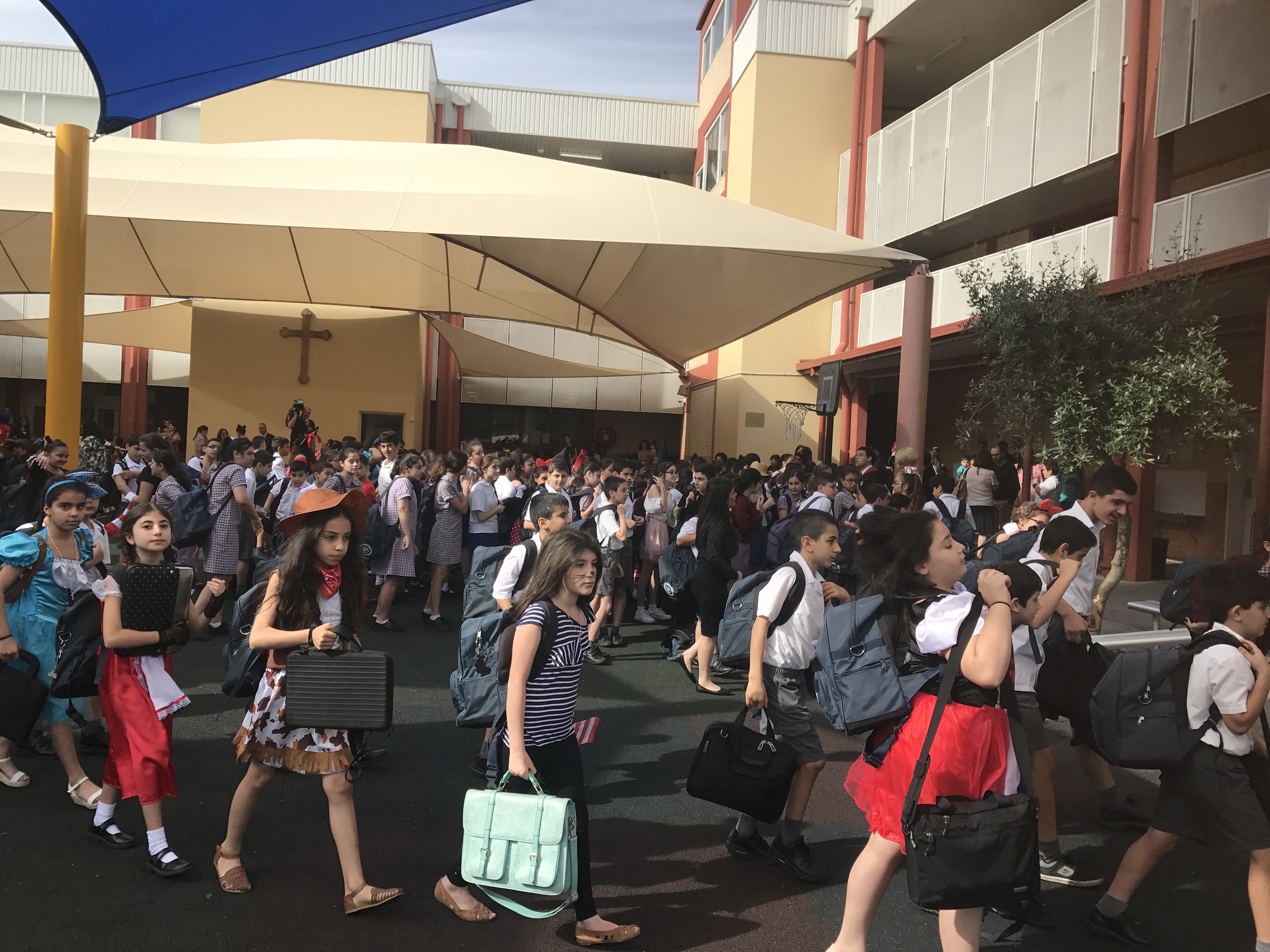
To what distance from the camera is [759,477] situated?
1023 cm

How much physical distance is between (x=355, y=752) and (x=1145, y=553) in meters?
12.6

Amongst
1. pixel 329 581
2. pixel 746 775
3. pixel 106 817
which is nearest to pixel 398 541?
pixel 106 817

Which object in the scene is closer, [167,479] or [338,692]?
[338,692]

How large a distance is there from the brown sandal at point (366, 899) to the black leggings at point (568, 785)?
0.35 m

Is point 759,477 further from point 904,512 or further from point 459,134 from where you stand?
point 459,134

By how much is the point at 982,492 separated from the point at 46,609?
13.6 meters

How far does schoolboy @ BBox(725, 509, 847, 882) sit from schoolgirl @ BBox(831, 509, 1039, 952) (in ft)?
3.04

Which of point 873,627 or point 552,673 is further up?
point 873,627

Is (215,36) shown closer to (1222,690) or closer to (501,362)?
(1222,690)

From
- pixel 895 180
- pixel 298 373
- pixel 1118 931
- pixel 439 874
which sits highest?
pixel 895 180

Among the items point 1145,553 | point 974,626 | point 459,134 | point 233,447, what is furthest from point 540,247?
point 459,134

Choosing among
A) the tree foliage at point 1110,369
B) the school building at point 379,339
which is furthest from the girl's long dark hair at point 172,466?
the school building at point 379,339

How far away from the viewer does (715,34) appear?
26719 millimetres

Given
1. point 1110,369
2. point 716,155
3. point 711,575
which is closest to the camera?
point 711,575
